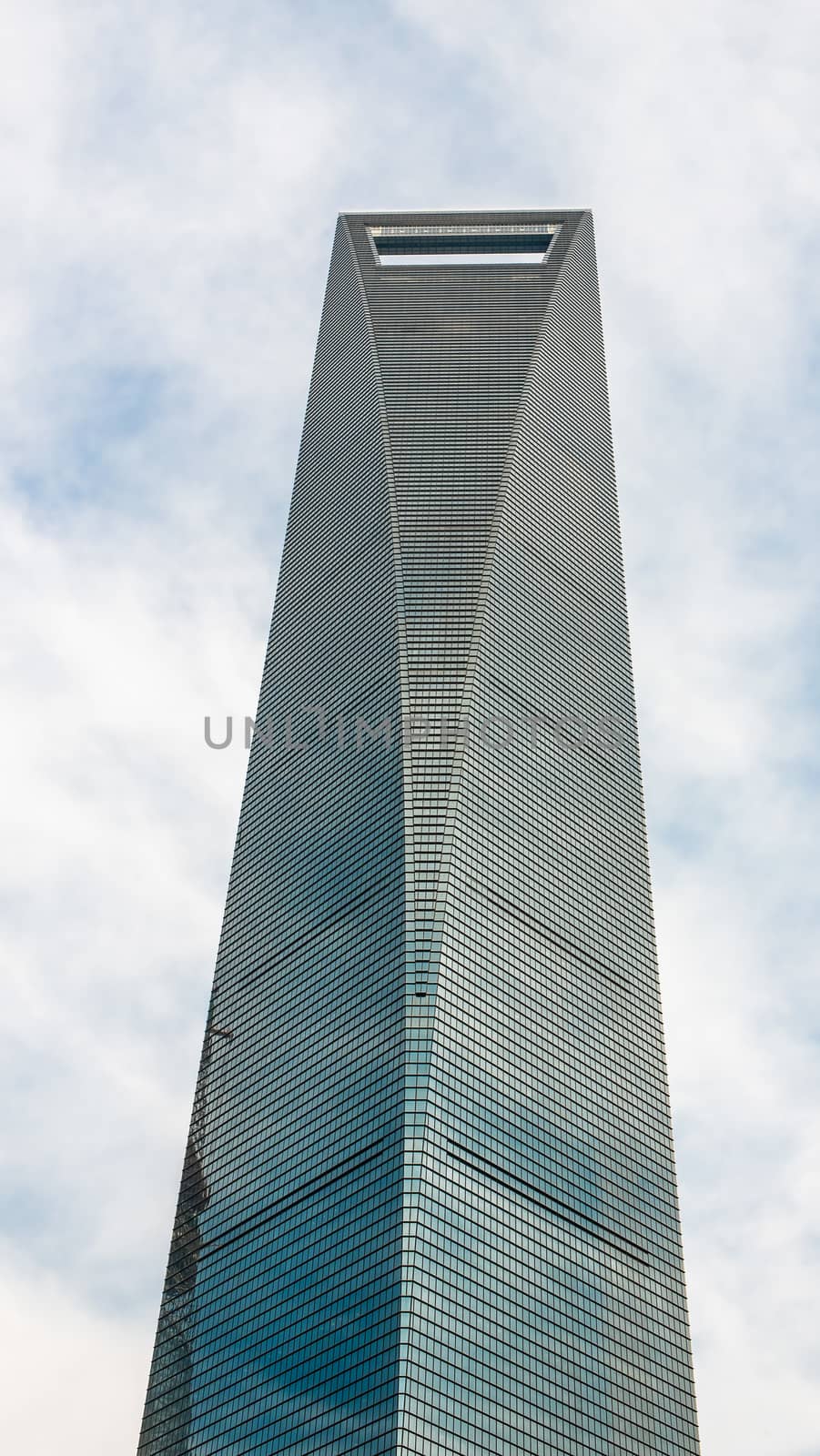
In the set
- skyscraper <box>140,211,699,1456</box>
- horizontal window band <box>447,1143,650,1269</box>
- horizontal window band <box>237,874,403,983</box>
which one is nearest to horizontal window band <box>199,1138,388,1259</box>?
skyscraper <box>140,211,699,1456</box>

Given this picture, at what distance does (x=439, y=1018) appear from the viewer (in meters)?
130

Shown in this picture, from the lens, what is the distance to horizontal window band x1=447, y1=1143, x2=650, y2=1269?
12525 centimetres

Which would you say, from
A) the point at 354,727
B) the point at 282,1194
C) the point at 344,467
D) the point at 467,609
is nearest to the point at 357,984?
the point at 282,1194

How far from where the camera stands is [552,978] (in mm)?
145500

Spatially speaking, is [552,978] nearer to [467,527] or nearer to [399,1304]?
[399,1304]

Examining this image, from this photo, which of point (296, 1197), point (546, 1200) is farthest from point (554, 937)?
point (296, 1197)

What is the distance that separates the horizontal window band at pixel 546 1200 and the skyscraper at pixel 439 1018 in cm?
28

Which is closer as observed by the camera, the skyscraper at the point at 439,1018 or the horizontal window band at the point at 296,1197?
the skyscraper at the point at 439,1018

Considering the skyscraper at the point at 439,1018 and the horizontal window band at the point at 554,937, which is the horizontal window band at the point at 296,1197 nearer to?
the skyscraper at the point at 439,1018

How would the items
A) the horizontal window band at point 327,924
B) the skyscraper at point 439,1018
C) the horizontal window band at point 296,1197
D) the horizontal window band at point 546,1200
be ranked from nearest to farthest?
the skyscraper at point 439,1018 → the horizontal window band at point 546,1200 → the horizontal window band at point 296,1197 → the horizontal window band at point 327,924

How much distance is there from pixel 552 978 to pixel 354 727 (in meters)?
32.2

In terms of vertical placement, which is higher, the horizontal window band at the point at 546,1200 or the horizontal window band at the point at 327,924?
the horizontal window band at the point at 327,924

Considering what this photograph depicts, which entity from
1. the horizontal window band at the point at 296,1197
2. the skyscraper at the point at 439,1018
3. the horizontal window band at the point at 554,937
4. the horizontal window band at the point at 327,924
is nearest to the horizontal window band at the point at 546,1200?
the skyscraper at the point at 439,1018

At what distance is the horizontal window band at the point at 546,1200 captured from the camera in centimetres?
12525
